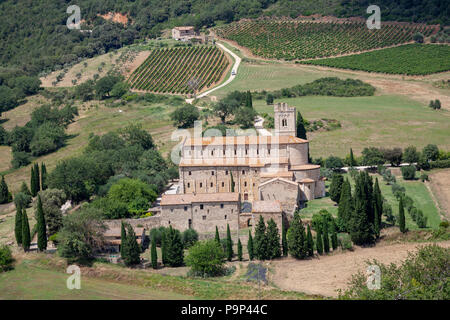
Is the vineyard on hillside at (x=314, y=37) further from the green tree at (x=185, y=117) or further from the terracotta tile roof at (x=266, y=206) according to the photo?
the terracotta tile roof at (x=266, y=206)

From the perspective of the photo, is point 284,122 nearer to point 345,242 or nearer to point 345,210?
point 345,210

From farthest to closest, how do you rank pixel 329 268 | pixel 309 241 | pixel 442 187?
pixel 442 187, pixel 309 241, pixel 329 268

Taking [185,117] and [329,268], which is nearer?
[329,268]

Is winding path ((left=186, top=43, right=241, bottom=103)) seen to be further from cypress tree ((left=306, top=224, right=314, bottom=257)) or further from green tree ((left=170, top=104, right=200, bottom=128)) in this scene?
cypress tree ((left=306, top=224, right=314, bottom=257))

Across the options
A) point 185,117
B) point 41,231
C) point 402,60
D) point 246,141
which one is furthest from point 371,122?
point 41,231

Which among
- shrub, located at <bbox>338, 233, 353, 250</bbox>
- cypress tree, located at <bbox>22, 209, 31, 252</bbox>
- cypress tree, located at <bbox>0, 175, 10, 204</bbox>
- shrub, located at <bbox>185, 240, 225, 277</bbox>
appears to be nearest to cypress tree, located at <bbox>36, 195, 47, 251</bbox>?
cypress tree, located at <bbox>22, 209, 31, 252</bbox>
